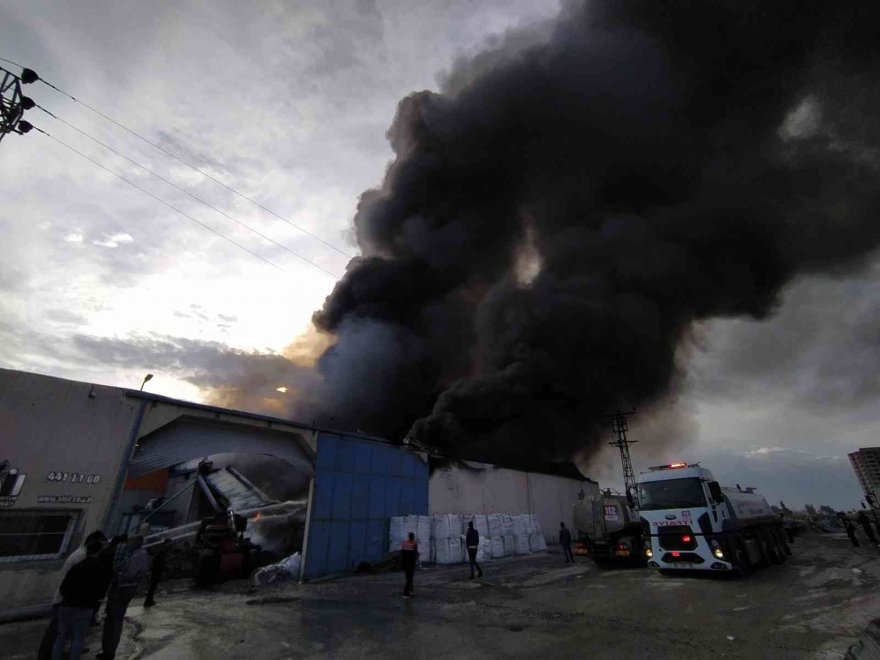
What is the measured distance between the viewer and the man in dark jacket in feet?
15.2

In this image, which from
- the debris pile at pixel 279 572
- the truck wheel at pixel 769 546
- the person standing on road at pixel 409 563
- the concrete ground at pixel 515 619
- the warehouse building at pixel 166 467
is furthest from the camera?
the truck wheel at pixel 769 546

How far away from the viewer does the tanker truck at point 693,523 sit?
36.3ft

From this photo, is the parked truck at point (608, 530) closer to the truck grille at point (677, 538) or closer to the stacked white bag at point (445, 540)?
the truck grille at point (677, 538)

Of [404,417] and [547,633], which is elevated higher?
[404,417]

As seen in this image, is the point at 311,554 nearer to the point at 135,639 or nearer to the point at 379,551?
the point at 379,551

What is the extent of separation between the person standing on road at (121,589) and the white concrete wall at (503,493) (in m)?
12.7

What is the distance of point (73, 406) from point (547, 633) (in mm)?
9828

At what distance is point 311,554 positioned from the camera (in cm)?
1244

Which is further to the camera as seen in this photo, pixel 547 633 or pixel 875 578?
pixel 875 578

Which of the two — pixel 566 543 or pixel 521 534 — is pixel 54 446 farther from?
pixel 521 534

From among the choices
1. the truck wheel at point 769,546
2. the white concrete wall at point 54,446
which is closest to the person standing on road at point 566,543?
the truck wheel at point 769,546

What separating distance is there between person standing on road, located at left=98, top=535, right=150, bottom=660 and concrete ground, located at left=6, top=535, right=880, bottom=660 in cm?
39

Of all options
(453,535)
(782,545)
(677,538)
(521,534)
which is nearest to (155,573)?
(453,535)

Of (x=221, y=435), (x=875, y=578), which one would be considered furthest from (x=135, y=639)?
(x=875, y=578)
